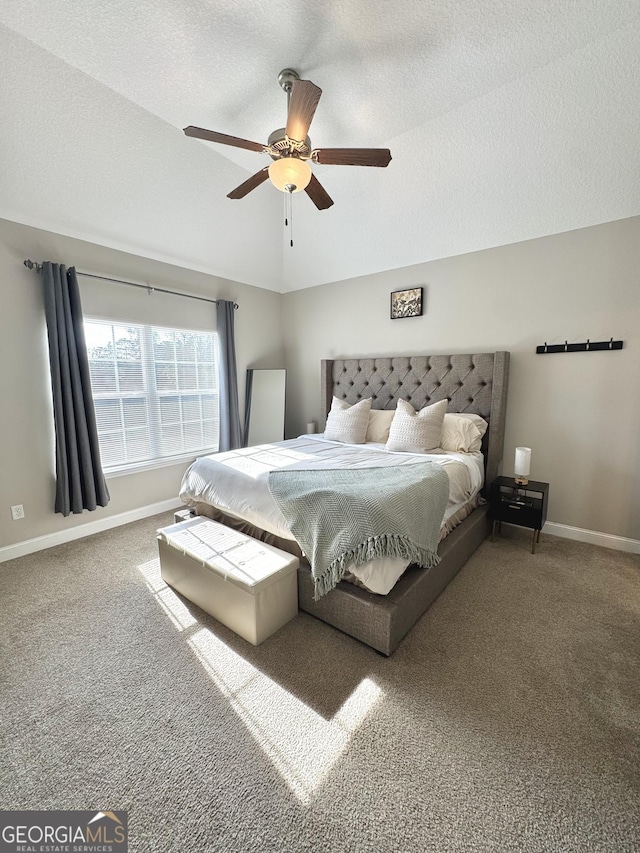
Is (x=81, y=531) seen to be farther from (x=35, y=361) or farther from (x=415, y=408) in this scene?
(x=415, y=408)

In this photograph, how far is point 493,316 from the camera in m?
3.21

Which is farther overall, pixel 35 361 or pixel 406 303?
pixel 406 303

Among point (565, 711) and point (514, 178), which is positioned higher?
point (514, 178)

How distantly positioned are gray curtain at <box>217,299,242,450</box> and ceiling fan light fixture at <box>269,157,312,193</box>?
239 centimetres

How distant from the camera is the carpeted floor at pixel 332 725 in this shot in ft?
3.54

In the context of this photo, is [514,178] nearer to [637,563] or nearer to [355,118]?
[355,118]

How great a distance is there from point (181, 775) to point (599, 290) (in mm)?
3869

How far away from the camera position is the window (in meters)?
3.20

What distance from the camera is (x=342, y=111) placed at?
7.32 ft

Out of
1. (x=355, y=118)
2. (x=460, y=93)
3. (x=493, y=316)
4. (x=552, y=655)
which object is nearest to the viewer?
(x=552, y=655)

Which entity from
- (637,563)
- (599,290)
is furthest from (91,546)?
(599,290)

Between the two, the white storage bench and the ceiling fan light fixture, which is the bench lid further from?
the ceiling fan light fixture

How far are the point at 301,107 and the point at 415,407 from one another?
2661 mm

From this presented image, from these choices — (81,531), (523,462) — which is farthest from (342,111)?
(81,531)
